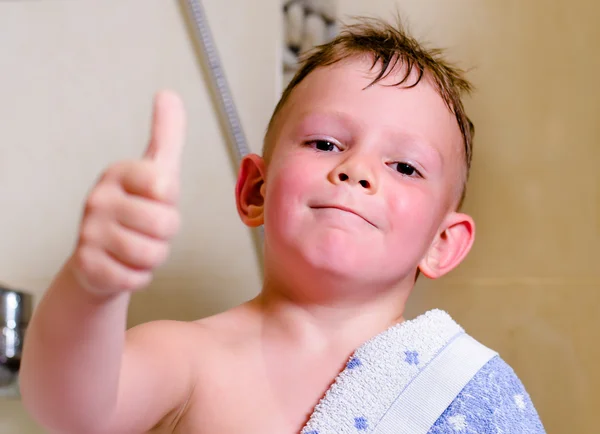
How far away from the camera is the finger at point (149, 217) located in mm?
431

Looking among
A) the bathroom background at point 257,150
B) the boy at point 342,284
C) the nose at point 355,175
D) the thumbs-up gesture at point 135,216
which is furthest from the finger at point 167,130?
the bathroom background at point 257,150

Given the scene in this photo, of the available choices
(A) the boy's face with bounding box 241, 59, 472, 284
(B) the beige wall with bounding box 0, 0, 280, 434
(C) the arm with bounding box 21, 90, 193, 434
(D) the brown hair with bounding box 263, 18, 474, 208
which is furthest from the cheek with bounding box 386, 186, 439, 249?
(B) the beige wall with bounding box 0, 0, 280, 434

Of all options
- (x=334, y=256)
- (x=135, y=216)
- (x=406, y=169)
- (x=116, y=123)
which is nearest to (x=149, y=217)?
(x=135, y=216)

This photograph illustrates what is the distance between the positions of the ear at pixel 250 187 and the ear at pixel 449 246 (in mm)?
214

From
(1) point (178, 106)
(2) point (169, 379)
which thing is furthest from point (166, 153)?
(2) point (169, 379)

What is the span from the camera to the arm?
0.44 meters

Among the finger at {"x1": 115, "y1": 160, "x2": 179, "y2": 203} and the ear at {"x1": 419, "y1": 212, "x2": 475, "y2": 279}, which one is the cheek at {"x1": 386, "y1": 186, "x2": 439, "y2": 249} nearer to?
A: the ear at {"x1": 419, "y1": 212, "x2": 475, "y2": 279}

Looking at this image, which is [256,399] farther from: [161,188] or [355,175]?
[161,188]

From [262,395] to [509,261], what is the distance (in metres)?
0.53

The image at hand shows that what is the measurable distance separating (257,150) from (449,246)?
0.39 metres

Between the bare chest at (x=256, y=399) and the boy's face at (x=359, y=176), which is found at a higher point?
the boy's face at (x=359, y=176)

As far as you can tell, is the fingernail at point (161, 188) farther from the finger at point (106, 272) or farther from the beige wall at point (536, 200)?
the beige wall at point (536, 200)

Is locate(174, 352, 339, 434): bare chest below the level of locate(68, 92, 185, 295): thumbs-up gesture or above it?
below

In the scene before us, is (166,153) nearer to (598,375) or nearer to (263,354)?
(263,354)
